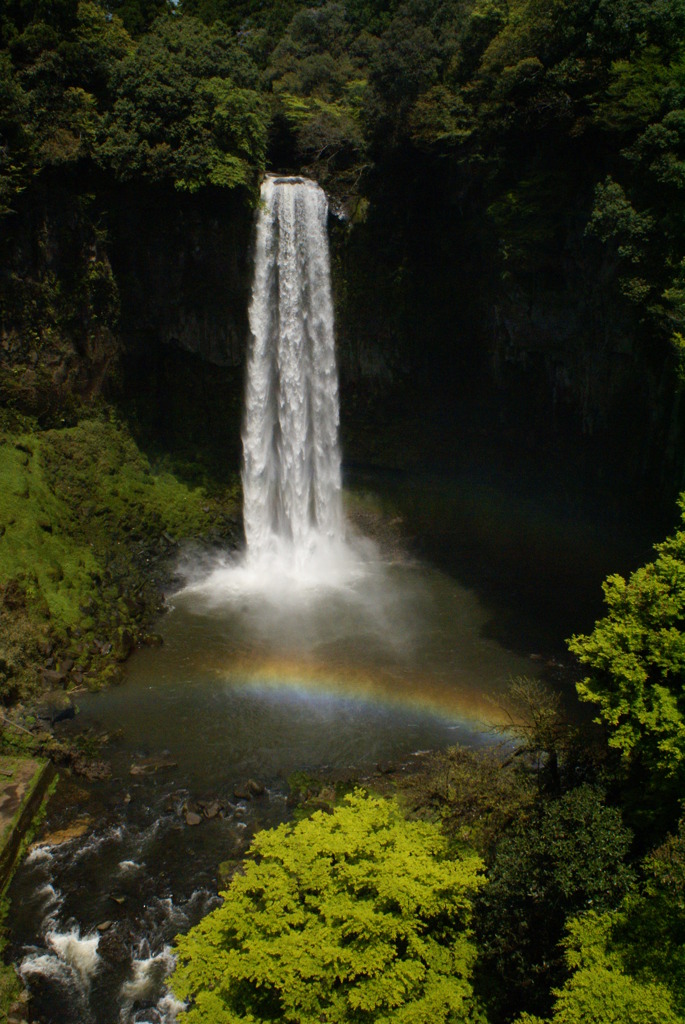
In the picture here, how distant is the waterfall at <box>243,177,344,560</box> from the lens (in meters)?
29.4

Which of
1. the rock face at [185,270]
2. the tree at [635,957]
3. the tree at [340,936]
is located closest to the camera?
the tree at [635,957]

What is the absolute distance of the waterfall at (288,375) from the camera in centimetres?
2942

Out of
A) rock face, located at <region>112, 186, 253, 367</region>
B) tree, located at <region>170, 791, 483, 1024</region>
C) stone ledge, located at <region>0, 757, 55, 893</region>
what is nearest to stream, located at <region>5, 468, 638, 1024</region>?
stone ledge, located at <region>0, 757, 55, 893</region>

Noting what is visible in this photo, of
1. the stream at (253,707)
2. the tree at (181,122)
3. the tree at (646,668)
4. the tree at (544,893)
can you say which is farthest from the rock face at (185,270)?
the tree at (544,893)

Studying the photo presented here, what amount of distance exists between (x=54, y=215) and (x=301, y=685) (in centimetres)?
1834

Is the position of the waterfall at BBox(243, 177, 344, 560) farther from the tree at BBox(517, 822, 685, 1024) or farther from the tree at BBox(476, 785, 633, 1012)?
the tree at BBox(517, 822, 685, 1024)

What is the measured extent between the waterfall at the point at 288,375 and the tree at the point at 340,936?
1834cm

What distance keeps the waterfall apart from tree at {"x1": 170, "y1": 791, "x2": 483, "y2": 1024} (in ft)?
60.2

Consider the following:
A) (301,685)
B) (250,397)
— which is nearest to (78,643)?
(301,685)

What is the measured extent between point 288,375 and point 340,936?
73.6ft

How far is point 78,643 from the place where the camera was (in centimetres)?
2247

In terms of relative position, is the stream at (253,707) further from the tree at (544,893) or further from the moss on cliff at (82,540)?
the tree at (544,893)

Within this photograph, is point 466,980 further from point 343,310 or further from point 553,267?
point 343,310

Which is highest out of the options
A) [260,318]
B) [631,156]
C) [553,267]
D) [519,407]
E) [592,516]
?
[631,156]
